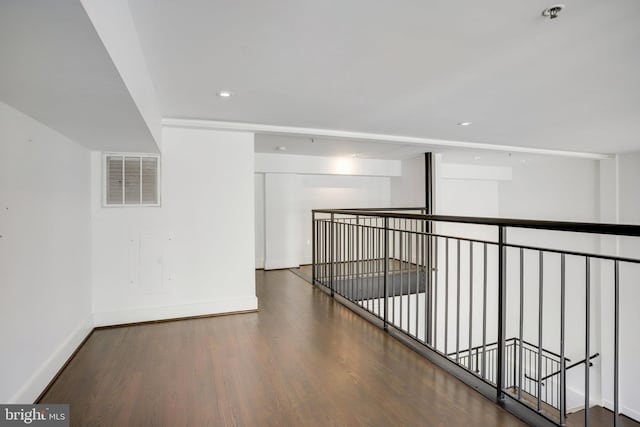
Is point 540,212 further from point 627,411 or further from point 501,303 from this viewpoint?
point 501,303

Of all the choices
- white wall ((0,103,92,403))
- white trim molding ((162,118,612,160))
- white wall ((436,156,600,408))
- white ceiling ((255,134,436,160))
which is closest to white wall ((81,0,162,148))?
white wall ((0,103,92,403))

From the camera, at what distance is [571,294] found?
6.64m

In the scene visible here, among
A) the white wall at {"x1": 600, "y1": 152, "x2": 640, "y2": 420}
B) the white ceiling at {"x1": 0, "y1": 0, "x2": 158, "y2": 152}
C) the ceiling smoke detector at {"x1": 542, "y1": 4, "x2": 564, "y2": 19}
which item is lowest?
the white wall at {"x1": 600, "y1": 152, "x2": 640, "y2": 420}

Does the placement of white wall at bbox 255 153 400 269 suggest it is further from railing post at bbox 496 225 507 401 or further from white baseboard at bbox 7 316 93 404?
railing post at bbox 496 225 507 401

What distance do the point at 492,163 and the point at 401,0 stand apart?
661cm

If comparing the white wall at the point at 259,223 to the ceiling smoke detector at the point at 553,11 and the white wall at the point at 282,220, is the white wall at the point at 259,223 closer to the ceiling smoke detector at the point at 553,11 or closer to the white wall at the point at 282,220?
the white wall at the point at 282,220

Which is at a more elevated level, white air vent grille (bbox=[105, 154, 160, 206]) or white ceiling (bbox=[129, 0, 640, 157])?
white ceiling (bbox=[129, 0, 640, 157])

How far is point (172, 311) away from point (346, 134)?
9.28 ft

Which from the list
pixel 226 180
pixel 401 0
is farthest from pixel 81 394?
pixel 401 0

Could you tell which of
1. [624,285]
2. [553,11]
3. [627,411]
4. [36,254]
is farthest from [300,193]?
[627,411]

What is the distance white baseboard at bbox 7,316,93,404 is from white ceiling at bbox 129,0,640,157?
200cm

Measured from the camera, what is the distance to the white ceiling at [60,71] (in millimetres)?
910

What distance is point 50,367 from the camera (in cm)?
205

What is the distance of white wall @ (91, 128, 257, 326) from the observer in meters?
3.03
